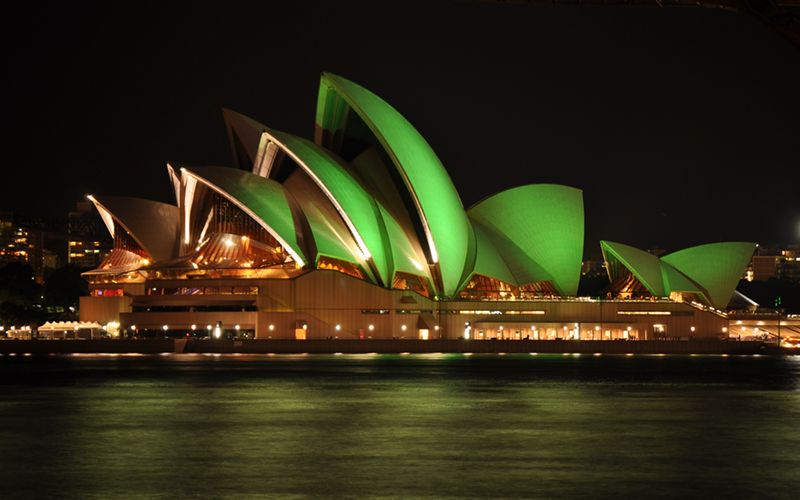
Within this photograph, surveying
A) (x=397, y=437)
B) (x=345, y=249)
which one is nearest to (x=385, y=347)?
Result: (x=345, y=249)

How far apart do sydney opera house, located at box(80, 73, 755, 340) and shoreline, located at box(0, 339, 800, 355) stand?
1573 mm

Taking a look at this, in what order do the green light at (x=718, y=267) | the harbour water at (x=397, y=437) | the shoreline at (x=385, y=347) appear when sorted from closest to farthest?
1. the harbour water at (x=397, y=437)
2. the shoreline at (x=385, y=347)
3. the green light at (x=718, y=267)

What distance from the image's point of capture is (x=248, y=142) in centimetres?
7900

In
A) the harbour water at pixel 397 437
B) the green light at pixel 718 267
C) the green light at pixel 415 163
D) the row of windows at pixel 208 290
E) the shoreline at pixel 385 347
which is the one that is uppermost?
the green light at pixel 415 163

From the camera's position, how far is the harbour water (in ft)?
58.9

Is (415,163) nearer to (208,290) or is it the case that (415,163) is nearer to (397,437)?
(208,290)

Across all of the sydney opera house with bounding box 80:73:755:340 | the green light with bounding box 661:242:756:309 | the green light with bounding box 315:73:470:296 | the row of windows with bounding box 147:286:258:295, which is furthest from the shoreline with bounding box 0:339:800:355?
the green light with bounding box 661:242:756:309

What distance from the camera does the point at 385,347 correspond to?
8031cm

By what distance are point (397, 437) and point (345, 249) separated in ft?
176

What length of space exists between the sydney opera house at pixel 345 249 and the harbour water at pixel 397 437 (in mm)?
28795

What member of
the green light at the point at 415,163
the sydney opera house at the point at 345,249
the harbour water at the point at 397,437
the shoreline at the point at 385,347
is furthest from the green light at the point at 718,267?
the harbour water at the point at 397,437

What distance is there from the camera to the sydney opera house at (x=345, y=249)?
76312 mm

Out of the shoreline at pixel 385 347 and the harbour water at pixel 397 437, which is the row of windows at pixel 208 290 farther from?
the harbour water at pixel 397 437

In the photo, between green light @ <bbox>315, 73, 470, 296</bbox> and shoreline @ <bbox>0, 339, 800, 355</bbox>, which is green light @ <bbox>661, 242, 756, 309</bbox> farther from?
green light @ <bbox>315, 73, 470, 296</bbox>
